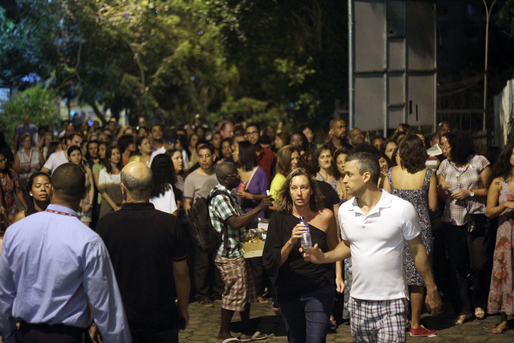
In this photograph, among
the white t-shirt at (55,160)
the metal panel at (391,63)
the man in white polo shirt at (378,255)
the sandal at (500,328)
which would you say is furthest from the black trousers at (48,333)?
the metal panel at (391,63)

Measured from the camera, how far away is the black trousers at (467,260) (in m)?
8.02

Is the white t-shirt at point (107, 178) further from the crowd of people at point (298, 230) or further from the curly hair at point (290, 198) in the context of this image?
the curly hair at point (290, 198)

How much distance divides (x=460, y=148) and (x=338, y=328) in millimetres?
2510

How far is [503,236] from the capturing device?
24.6ft

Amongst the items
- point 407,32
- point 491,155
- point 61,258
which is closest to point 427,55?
point 407,32

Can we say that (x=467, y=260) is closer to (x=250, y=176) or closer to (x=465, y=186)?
(x=465, y=186)

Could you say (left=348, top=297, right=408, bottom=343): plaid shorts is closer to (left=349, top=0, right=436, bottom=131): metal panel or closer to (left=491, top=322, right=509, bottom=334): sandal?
(left=491, top=322, right=509, bottom=334): sandal

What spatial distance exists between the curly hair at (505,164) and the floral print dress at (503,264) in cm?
9

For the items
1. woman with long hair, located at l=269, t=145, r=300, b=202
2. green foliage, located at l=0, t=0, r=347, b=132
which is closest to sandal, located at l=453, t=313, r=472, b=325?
woman with long hair, located at l=269, t=145, r=300, b=202

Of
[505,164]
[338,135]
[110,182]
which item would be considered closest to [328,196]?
[505,164]

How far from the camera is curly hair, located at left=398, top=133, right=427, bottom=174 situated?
290 inches

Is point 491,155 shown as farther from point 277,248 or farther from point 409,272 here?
point 277,248

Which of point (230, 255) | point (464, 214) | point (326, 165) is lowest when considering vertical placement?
point (230, 255)

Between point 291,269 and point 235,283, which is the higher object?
point 291,269
